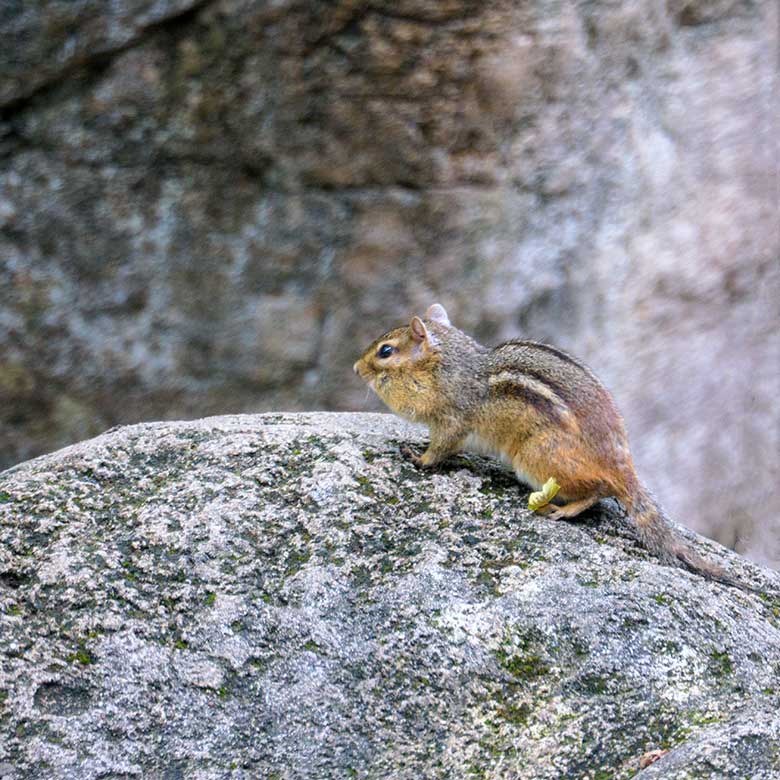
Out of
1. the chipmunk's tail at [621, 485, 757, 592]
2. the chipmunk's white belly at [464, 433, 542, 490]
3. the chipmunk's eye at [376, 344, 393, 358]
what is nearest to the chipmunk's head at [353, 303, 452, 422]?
the chipmunk's eye at [376, 344, 393, 358]

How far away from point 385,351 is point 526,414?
758 millimetres

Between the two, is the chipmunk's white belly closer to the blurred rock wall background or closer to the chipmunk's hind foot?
the chipmunk's hind foot

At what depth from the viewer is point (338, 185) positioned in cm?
639

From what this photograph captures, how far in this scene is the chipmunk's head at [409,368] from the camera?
14.4 feet

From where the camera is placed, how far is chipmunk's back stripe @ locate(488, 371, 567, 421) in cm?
399

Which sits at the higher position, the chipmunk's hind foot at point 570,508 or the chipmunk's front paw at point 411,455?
the chipmunk's front paw at point 411,455

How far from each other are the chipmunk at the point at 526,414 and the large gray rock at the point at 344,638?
0.47ft

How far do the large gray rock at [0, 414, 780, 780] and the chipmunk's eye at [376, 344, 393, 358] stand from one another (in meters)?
0.94

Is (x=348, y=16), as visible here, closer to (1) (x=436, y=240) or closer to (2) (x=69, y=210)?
(1) (x=436, y=240)

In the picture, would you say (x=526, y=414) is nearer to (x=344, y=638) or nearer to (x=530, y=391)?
(x=530, y=391)

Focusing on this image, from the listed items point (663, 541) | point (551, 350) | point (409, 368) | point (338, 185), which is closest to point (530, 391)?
point (551, 350)

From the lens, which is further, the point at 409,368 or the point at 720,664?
the point at 409,368

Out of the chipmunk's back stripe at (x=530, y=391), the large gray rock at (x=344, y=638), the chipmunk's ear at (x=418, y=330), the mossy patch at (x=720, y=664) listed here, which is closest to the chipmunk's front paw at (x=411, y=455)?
the large gray rock at (x=344, y=638)

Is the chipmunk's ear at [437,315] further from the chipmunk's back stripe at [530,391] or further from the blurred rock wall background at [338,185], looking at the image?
the blurred rock wall background at [338,185]
